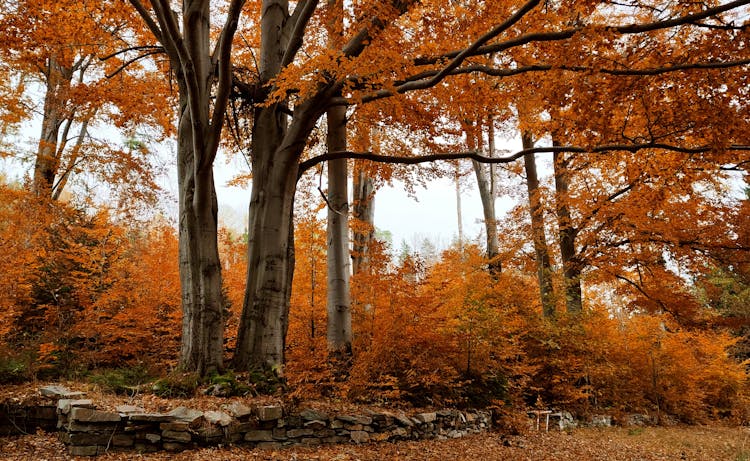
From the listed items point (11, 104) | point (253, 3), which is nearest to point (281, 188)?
point (253, 3)

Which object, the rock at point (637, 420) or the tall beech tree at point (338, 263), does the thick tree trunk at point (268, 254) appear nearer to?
the tall beech tree at point (338, 263)

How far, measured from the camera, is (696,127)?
5.38 meters

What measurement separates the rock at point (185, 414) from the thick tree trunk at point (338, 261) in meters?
2.39

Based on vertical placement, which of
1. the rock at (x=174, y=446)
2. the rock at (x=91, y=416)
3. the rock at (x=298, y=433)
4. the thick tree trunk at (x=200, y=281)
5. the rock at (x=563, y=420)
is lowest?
the rock at (x=563, y=420)

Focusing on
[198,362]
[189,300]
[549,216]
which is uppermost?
[549,216]

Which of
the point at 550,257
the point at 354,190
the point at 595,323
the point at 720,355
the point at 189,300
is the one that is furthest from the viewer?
the point at 720,355

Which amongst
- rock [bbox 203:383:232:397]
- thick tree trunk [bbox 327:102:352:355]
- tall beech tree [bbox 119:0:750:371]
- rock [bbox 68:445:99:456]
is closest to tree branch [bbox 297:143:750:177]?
tall beech tree [bbox 119:0:750:371]

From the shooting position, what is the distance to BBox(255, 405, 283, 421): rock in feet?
15.6

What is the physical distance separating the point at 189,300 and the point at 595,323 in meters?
8.18

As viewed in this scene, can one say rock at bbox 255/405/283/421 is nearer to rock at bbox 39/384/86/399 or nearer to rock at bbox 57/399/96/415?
rock at bbox 57/399/96/415

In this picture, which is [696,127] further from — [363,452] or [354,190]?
[354,190]

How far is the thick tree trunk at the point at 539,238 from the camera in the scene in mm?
9742

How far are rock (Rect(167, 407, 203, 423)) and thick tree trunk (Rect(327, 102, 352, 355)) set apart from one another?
94.2 inches

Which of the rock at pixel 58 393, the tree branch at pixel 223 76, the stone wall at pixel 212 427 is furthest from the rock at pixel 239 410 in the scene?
the tree branch at pixel 223 76
